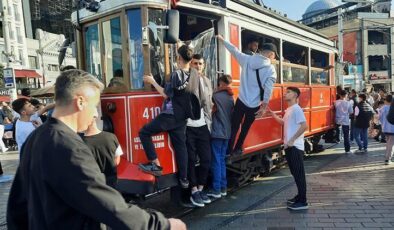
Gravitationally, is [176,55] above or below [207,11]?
below

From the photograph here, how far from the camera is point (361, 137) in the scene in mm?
10875

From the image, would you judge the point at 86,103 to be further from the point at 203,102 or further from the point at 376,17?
the point at 376,17

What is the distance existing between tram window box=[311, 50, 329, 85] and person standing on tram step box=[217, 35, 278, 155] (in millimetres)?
3876

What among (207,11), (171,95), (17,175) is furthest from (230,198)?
(17,175)

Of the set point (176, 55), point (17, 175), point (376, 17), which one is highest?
point (376, 17)

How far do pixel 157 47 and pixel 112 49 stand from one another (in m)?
0.68

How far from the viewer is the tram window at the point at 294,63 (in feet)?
25.2

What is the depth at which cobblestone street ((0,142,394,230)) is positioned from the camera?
4.98 meters

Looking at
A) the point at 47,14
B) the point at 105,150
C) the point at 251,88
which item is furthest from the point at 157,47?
the point at 47,14

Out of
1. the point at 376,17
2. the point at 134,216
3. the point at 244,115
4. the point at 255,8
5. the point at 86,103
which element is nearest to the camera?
the point at 134,216

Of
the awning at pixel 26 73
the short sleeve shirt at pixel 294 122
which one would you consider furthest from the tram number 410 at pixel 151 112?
the awning at pixel 26 73

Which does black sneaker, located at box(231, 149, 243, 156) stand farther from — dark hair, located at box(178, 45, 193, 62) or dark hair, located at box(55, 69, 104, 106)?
dark hair, located at box(55, 69, 104, 106)

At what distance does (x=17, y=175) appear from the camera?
197 cm

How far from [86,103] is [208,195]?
12.8 feet
